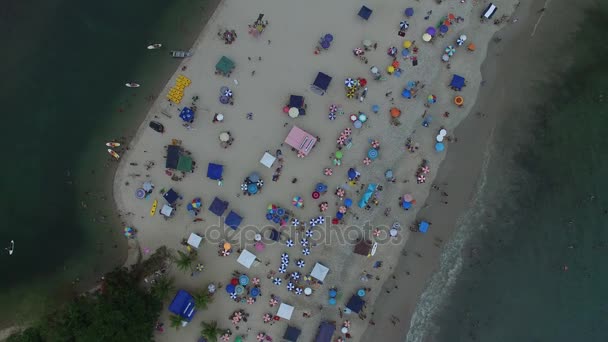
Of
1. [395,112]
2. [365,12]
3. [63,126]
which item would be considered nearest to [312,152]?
[395,112]

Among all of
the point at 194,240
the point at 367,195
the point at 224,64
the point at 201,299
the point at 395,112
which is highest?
the point at 395,112

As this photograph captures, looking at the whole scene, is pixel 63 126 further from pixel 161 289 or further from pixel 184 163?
pixel 161 289

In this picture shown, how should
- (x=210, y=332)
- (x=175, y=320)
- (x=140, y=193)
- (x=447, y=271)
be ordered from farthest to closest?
(x=447, y=271) → (x=140, y=193) → (x=210, y=332) → (x=175, y=320)

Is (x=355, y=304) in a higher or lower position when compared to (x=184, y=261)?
higher

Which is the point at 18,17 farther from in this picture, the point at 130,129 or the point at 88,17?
the point at 130,129

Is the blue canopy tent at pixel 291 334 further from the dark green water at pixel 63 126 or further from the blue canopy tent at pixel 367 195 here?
the dark green water at pixel 63 126

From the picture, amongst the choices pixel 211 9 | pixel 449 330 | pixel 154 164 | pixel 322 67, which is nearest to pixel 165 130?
pixel 154 164
